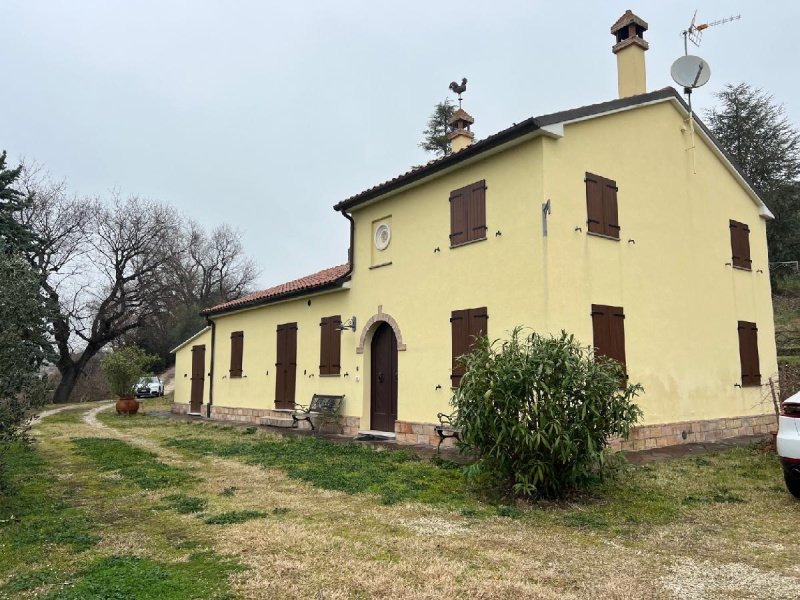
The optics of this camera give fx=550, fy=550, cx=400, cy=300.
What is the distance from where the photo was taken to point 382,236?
11898mm

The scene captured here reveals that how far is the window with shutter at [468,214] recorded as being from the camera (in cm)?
955

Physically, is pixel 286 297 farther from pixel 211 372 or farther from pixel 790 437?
pixel 790 437

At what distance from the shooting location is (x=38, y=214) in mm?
26219

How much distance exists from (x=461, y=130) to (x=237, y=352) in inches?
367

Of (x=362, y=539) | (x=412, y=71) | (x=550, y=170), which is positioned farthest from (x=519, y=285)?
(x=412, y=71)

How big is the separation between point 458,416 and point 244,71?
9.52 m

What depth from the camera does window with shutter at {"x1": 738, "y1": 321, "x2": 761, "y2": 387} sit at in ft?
37.6

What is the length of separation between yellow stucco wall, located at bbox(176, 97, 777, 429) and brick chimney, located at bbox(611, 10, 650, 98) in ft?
2.39

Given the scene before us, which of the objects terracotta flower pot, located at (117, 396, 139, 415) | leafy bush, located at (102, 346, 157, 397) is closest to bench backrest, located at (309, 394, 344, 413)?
leafy bush, located at (102, 346, 157, 397)

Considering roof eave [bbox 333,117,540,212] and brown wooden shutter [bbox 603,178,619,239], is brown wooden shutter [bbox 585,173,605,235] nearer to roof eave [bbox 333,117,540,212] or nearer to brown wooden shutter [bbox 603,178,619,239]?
brown wooden shutter [bbox 603,178,619,239]

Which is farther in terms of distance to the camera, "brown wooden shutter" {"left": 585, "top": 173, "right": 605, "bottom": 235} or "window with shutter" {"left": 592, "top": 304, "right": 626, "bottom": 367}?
"brown wooden shutter" {"left": 585, "top": 173, "right": 605, "bottom": 235}

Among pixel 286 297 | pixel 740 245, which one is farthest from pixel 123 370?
pixel 740 245

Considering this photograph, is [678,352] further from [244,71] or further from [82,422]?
[82,422]

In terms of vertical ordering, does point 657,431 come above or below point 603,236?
below
